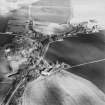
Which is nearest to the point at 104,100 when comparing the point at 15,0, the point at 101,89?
the point at 101,89

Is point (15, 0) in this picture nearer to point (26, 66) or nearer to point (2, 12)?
point (2, 12)

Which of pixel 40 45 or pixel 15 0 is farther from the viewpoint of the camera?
pixel 15 0

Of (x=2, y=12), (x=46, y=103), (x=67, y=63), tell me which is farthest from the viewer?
(x=2, y=12)

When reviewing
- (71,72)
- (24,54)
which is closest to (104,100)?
(71,72)

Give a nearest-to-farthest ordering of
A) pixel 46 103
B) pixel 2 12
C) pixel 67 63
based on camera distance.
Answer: pixel 46 103 < pixel 67 63 < pixel 2 12

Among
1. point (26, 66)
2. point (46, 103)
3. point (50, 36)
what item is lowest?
point (46, 103)

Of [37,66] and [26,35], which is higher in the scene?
[26,35]

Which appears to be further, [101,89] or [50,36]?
[50,36]

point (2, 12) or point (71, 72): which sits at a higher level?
point (2, 12)

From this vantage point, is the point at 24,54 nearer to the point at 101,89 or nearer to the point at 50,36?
the point at 50,36
